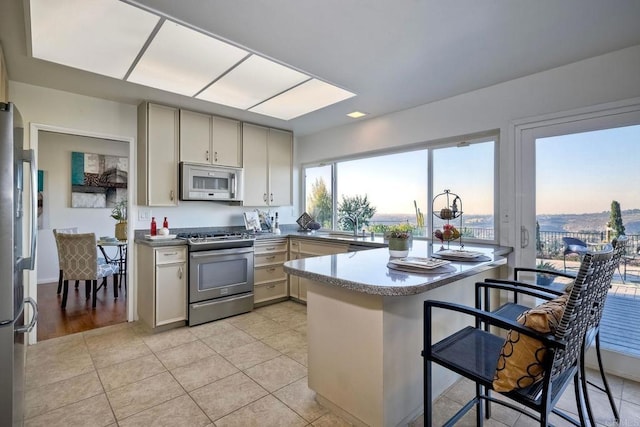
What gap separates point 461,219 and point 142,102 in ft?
11.9

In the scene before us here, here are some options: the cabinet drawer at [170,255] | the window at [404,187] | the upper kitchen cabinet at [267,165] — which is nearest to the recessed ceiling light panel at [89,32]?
the cabinet drawer at [170,255]

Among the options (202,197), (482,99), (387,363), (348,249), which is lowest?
(387,363)

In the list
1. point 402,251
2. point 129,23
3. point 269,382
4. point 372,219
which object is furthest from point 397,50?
point 269,382

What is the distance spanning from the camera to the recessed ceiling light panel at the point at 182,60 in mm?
2061

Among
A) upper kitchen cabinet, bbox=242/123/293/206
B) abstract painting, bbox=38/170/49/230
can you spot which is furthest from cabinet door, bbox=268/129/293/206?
abstract painting, bbox=38/170/49/230

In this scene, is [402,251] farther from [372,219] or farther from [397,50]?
[372,219]

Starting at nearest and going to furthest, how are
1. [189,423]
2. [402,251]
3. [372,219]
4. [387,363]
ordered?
[387,363] < [189,423] < [402,251] < [372,219]

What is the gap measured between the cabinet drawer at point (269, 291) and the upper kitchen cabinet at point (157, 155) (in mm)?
1435

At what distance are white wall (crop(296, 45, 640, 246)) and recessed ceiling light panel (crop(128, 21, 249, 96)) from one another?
6.48ft

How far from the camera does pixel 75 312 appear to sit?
146 inches

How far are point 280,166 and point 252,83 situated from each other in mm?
1771

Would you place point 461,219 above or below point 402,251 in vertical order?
above

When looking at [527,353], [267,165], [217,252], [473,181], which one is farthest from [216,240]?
[527,353]

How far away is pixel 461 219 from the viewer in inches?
126
